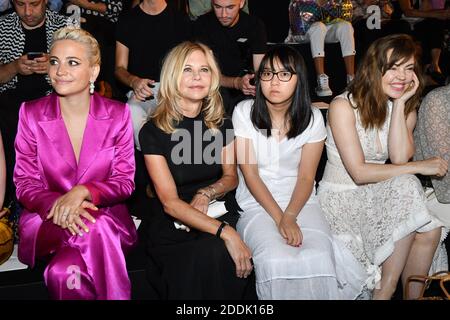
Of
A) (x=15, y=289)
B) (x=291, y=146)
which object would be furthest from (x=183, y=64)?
(x=15, y=289)

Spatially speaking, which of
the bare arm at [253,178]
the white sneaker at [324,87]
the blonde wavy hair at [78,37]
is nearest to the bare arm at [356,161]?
the bare arm at [253,178]

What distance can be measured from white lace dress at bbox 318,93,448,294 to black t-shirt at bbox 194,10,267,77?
1299mm

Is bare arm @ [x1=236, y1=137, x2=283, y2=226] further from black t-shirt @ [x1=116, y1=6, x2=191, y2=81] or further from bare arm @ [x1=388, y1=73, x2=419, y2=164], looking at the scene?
black t-shirt @ [x1=116, y1=6, x2=191, y2=81]

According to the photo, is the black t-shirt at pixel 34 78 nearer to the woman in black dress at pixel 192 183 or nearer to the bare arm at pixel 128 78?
the bare arm at pixel 128 78

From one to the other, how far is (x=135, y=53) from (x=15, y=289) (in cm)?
197

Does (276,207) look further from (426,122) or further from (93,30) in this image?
(93,30)

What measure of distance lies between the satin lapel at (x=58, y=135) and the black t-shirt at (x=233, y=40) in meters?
1.74

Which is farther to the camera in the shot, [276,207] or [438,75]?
[438,75]

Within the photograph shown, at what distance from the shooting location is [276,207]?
284 centimetres

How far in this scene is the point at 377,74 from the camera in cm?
296

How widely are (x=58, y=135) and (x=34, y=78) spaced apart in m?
1.20

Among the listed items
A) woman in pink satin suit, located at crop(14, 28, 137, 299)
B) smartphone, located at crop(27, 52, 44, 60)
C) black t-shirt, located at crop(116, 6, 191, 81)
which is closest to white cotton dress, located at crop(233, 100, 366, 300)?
woman in pink satin suit, located at crop(14, 28, 137, 299)

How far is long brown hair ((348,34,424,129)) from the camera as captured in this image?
2912 millimetres

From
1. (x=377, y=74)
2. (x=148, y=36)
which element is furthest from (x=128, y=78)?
(x=377, y=74)
